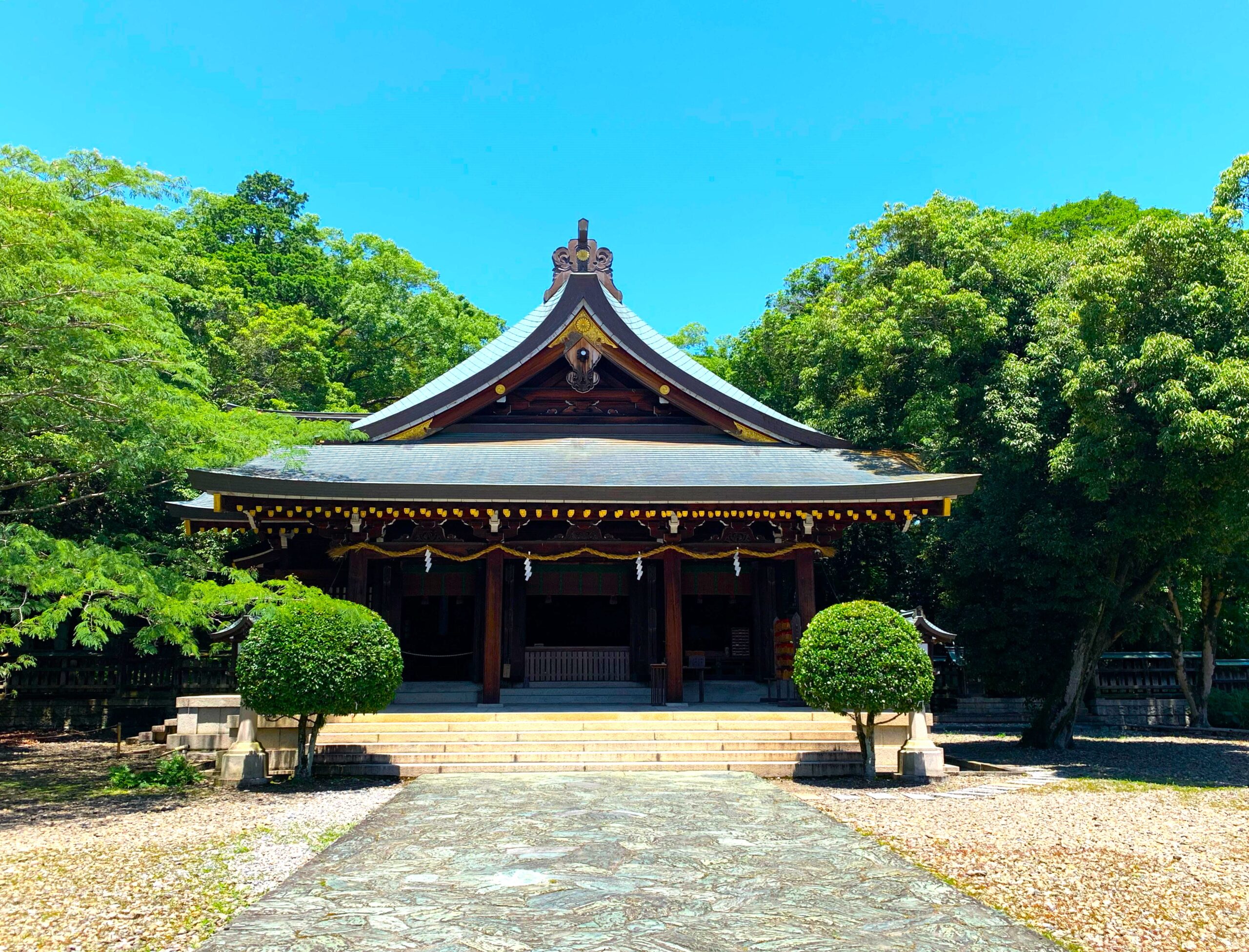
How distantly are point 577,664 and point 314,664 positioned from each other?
6.72 metres

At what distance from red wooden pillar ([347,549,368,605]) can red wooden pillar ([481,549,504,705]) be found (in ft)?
6.56

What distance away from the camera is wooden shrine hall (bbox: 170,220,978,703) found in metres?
14.0

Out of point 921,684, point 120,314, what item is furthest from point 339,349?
point 921,684

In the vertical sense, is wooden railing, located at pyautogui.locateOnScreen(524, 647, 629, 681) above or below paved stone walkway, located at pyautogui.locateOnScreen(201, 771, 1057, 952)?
above

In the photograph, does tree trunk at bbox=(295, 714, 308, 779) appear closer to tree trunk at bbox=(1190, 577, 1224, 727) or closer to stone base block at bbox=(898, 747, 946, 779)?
stone base block at bbox=(898, 747, 946, 779)

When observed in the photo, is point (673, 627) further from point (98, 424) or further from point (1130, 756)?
point (98, 424)

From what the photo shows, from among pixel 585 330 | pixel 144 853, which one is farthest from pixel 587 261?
Answer: pixel 144 853

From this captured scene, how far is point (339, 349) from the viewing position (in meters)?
Answer: 37.2

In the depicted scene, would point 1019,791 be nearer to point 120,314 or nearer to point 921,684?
point 921,684

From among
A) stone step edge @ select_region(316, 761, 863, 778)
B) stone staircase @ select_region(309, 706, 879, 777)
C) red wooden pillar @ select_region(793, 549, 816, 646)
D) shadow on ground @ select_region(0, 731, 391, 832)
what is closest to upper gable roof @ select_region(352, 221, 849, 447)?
red wooden pillar @ select_region(793, 549, 816, 646)

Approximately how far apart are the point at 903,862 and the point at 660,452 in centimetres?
1089

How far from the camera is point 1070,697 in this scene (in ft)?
54.2

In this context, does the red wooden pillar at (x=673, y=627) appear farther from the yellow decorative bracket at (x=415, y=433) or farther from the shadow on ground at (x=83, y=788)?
the yellow decorative bracket at (x=415, y=433)

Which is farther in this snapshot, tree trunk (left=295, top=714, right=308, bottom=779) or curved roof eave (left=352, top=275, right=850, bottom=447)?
curved roof eave (left=352, top=275, right=850, bottom=447)
